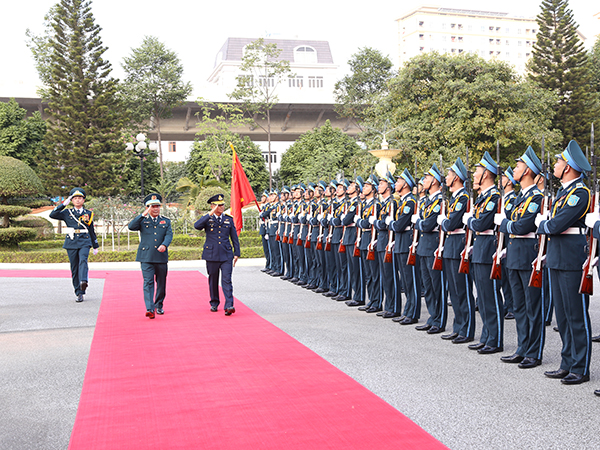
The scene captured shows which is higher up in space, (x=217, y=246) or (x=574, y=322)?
(x=217, y=246)

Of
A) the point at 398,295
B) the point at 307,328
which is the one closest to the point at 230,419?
the point at 307,328

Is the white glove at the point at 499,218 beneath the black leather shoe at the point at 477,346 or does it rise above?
above

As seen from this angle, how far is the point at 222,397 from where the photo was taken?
4461 millimetres

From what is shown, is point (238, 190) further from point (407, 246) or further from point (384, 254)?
point (407, 246)

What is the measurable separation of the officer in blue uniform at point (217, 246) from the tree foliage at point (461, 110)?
15.2 m

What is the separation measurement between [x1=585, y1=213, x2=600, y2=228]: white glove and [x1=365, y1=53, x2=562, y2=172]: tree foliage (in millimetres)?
17548

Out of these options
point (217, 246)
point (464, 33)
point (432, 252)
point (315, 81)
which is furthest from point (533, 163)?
point (464, 33)

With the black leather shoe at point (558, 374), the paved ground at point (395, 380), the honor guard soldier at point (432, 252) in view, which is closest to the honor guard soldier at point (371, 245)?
the paved ground at point (395, 380)

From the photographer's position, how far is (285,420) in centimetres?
394

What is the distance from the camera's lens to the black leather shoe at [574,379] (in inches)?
184

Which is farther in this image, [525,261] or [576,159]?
[525,261]

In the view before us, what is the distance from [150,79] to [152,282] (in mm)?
29815

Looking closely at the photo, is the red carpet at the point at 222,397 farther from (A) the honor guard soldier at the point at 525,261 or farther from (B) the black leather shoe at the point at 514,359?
(A) the honor guard soldier at the point at 525,261

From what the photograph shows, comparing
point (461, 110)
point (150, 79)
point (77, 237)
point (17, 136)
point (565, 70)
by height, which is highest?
point (150, 79)
